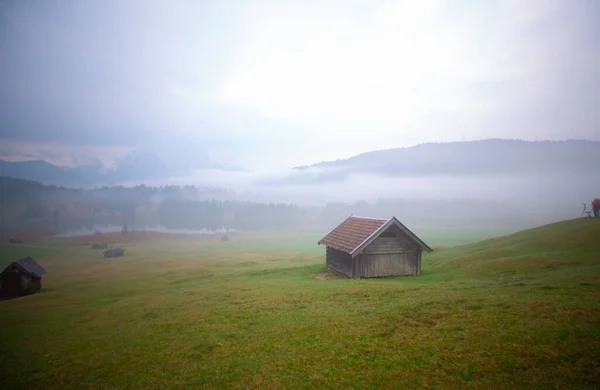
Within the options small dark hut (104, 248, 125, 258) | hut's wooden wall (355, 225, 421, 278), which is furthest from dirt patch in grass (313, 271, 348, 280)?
small dark hut (104, 248, 125, 258)

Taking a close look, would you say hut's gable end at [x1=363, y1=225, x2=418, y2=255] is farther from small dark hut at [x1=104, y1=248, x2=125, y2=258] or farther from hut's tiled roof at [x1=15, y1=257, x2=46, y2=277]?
small dark hut at [x1=104, y1=248, x2=125, y2=258]

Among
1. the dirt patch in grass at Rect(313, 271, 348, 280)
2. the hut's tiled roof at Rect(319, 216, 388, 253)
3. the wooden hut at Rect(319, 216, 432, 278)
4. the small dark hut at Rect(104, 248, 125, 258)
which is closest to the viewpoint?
the wooden hut at Rect(319, 216, 432, 278)

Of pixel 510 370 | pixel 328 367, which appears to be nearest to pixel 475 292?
pixel 510 370

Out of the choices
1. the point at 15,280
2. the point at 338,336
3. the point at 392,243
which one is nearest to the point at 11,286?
the point at 15,280

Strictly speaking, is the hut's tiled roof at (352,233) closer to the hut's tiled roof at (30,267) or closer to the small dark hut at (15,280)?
the hut's tiled roof at (30,267)

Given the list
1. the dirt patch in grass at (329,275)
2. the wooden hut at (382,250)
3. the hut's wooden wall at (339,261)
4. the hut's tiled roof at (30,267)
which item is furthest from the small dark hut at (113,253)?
the wooden hut at (382,250)

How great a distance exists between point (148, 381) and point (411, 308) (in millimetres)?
13621

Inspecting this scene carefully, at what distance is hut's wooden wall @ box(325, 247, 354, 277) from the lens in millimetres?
33812

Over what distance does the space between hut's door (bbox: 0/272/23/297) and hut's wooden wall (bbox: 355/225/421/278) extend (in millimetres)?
44559

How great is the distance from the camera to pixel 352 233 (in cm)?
3597

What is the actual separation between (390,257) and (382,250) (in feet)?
3.98

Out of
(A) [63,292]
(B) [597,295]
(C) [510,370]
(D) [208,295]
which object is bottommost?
(A) [63,292]

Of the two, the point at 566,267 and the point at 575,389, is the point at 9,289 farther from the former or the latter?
the point at 566,267

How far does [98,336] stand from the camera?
20547 millimetres
